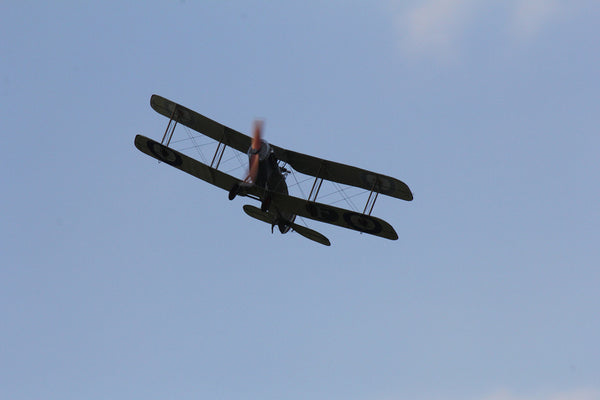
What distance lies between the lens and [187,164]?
94.9 ft

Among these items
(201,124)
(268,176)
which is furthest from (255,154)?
(201,124)

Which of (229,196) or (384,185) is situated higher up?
(384,185)

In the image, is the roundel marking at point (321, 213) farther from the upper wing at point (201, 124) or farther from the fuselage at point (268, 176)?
the upper wing at point (201, 124)

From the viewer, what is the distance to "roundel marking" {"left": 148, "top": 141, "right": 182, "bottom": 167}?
2892 cm

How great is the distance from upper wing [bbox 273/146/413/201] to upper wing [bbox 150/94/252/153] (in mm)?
1323

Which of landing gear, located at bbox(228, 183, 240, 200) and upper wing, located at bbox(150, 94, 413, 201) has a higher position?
upper wing, located at bbox(150, 94, 413, 201)

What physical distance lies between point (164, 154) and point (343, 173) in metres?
5.63

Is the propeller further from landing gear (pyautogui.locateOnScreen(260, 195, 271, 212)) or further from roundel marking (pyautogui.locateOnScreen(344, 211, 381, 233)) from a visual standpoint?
roundel marking (pyautogui.locateOnScreen(344, 211, 381, 233))

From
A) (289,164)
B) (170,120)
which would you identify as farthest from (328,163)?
(170,120)

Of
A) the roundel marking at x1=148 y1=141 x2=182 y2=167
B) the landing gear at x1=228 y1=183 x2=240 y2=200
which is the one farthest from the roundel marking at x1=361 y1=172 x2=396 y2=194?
the roundel marking at x1=148 y1=141 x2=182 y2=167

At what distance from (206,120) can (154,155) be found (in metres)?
2.01

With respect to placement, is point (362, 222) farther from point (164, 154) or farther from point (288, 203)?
point (164, 154)

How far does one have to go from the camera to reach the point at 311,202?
2809 cm

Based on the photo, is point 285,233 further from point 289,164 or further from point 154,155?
point 154,155
